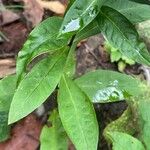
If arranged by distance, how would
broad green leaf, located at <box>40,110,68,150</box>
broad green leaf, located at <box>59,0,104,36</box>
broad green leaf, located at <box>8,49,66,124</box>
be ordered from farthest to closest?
broad green leaf, located at <box>40,110,68,150</box>
broad green leaf, located at <box>8,49,66,124</box>
broad green leaf, located at <box>59,0,104,36</box>

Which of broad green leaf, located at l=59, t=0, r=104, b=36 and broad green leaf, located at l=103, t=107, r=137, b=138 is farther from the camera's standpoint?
broad green leaf, located at l=103, t=107, r=137, b=138

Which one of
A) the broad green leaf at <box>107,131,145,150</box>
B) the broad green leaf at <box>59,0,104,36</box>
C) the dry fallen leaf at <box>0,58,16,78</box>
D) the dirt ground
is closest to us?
the broad green leaf at <box>59,0,104,36</box>

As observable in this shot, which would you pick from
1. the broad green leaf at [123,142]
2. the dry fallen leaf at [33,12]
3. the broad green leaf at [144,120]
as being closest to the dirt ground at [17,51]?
the dry fallen leaf at [33,12]

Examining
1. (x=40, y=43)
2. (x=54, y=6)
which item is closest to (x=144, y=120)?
(x=40, y=43)

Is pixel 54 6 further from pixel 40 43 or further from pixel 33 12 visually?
pixel 40 43

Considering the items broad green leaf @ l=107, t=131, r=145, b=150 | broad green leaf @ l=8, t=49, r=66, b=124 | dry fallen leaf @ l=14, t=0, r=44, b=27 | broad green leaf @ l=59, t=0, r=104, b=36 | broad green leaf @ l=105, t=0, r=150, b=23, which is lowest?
dry fallen leaf @ l=14, t=0, r=44, b=27

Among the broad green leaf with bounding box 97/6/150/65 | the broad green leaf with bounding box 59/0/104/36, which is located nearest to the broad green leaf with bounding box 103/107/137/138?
the broad green leaf with bounding box 97/6/150/65

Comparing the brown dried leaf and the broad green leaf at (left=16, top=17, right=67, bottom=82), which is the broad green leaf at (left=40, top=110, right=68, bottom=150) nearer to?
the broad green leaf at (left=16, top=17, right=67, bottom=82)
